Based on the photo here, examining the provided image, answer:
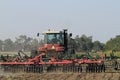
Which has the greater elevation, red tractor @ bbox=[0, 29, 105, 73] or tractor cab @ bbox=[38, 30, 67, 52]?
tractor cab @ bbox=[38, 30, 67, 52]

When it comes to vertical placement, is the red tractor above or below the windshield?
below

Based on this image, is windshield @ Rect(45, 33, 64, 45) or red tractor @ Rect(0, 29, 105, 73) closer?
red tractor @ Rect(0, 29, 105, 73)

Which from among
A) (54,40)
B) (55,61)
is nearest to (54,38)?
(54,40)

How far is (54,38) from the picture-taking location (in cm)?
2441

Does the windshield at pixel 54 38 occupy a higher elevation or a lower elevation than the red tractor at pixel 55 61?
higher

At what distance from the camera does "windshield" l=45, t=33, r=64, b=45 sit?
80.0 ft

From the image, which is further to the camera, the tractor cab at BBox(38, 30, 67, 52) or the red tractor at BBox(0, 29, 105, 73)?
the tractor cab at BBox(38, 30, 67, 52)

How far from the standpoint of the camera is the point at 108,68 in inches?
947

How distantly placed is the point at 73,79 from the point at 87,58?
6.62m

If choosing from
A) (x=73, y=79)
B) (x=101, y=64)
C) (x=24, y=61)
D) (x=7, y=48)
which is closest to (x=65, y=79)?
(x=73, y=79)

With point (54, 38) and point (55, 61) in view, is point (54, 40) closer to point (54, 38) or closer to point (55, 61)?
point (54, 38)

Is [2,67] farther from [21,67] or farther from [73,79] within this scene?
[73,79]

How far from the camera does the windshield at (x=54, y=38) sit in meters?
24.4

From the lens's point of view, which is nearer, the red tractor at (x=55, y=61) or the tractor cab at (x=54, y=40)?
the red tractor at (x=55, y=61)
